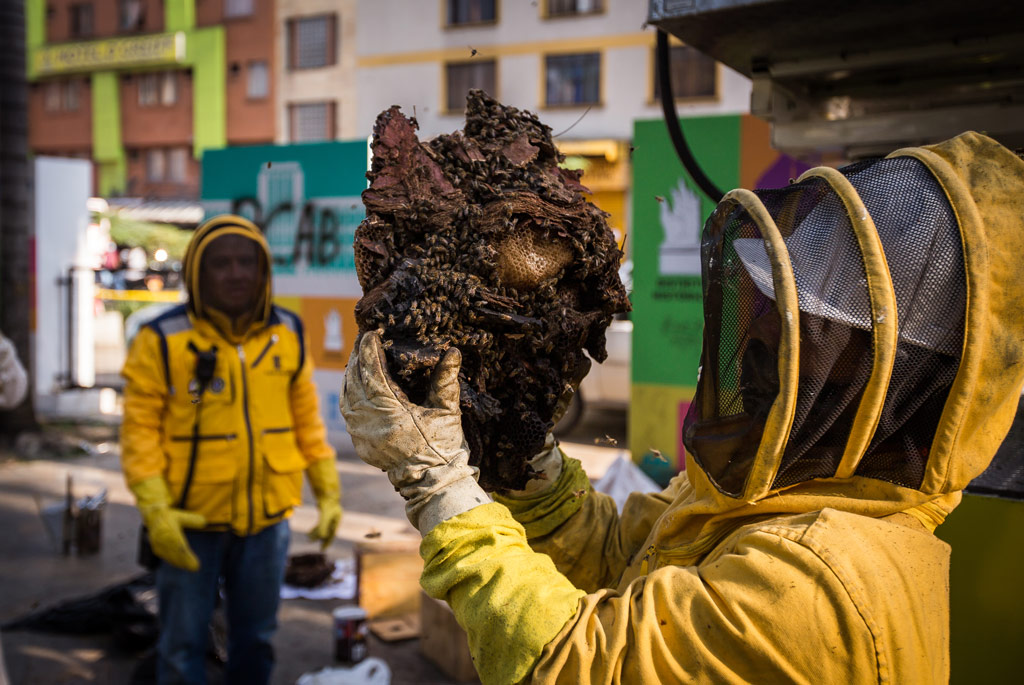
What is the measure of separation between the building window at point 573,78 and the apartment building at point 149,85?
10.3m

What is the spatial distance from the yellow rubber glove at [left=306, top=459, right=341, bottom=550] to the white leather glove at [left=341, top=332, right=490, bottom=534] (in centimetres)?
245

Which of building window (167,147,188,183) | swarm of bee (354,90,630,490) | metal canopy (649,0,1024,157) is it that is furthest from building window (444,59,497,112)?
swarm of bee (354,90,630,490)

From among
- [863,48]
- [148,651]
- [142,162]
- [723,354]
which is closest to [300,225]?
[148,651]

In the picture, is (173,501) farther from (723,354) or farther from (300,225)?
(300,225)

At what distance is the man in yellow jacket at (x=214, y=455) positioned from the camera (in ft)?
11.1

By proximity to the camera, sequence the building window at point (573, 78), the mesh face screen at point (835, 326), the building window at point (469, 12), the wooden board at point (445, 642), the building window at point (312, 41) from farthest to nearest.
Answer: the building window at point (312, 41) < the building window at point (469, 12) < the building window at point (573, 78) < the wooden board at point (445, 642) < the mesh face screen at point (835, 326)

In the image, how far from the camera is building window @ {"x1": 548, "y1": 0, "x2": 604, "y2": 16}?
20109 mm

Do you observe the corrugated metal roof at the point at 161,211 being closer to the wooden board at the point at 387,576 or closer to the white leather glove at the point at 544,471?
the wooden board at the point at 387,576

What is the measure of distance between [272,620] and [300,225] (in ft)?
17.1

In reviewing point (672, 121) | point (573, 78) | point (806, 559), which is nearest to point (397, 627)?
point (672, 121)

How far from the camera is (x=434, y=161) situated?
69.0 inches

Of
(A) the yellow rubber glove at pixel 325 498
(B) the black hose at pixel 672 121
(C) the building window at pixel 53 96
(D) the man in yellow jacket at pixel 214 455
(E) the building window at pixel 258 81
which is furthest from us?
(C) the building window at pixel 53 96

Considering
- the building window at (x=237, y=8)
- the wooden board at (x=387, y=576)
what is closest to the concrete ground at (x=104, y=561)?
the wooden board at (x=387, y=576)

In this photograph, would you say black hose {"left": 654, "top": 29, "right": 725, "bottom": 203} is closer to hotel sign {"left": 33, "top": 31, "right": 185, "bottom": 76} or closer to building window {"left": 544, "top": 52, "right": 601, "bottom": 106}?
building window {"left": 544, "top": 52, "right": 601, "bottom": 106}
